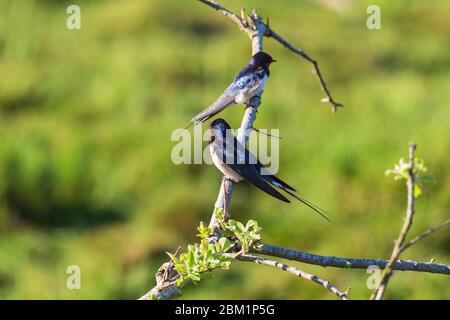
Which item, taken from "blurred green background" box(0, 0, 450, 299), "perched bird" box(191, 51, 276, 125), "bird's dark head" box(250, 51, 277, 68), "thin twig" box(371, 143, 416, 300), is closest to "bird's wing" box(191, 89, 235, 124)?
"perched bird" box(191, 51, 276, 125)

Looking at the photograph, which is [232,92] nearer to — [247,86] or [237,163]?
[247,86]

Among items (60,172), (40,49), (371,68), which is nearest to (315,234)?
(60,172)

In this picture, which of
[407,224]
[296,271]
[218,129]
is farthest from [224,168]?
[407,224]

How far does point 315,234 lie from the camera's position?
7496 millimetres

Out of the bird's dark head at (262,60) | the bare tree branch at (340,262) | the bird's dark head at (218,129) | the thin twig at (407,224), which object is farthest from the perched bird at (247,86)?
the thin twig at (407,224)

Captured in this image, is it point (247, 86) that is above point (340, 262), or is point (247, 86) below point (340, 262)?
above

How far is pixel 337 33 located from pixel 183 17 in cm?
201

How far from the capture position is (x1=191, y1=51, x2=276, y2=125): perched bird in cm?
448

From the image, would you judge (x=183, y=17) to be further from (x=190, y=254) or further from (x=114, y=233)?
(x=190, y=254)

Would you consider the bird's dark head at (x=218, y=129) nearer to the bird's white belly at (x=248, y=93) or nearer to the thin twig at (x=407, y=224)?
the bird's white belly at (x=248, y=93)

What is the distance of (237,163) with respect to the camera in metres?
3.73

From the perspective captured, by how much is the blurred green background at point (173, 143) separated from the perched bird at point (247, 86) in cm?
220

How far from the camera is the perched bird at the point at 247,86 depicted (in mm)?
4477

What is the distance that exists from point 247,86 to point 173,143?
4.20 m
